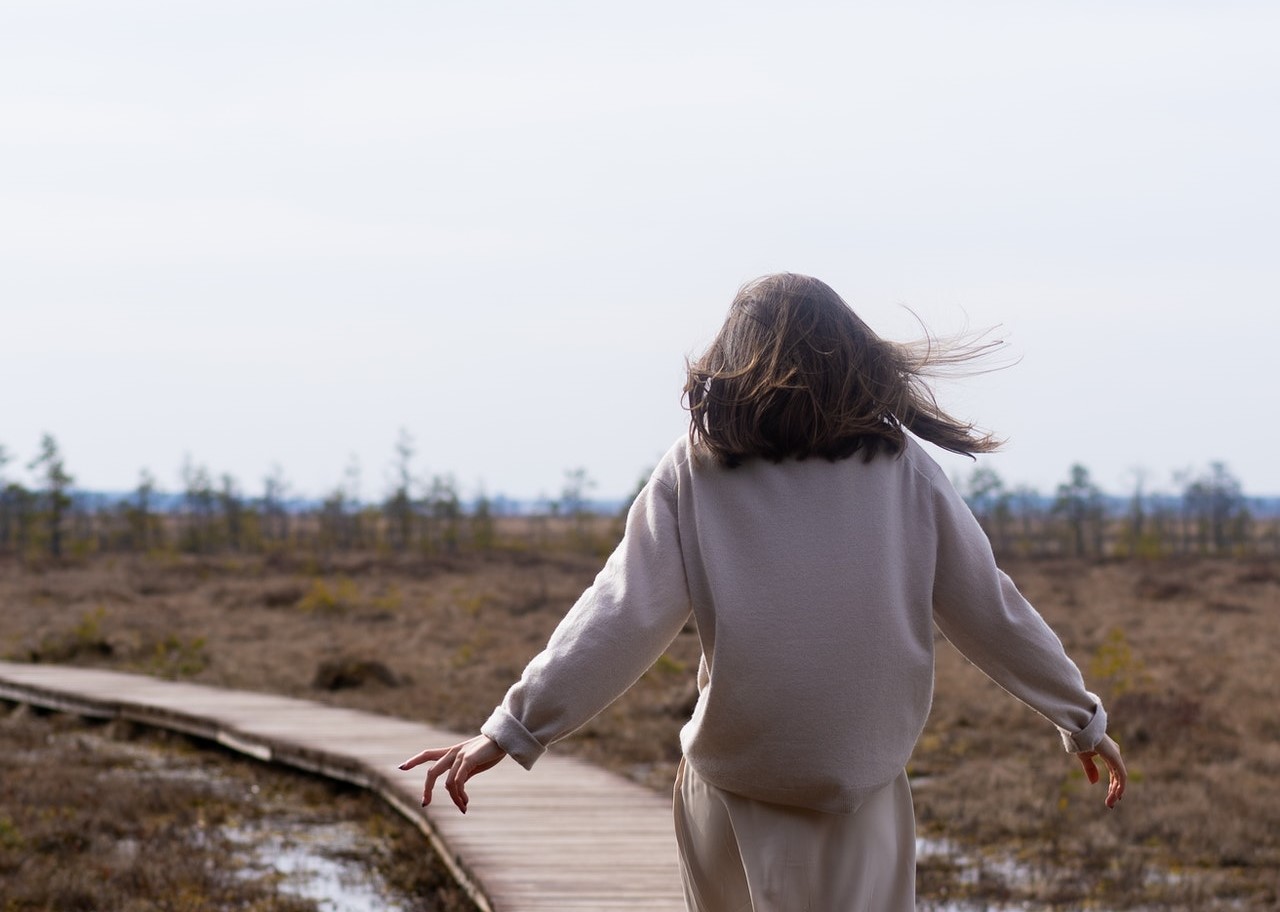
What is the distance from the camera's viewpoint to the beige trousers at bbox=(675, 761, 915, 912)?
2152 mm

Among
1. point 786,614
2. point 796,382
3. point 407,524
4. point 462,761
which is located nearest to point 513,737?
point 462,761

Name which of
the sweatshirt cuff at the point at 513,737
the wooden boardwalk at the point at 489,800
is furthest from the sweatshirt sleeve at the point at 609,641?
the wooden boardwalk at the point at 489,800

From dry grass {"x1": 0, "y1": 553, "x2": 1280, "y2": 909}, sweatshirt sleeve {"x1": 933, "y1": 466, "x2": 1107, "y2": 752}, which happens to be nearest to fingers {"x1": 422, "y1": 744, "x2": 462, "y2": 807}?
sweatshirt sleeve {"x1": 933, "y1": 466, "x2": 1107, "y2": 752}

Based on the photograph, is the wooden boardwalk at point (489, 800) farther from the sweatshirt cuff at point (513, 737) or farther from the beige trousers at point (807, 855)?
the sweatshirt cuff at point (513, 737)

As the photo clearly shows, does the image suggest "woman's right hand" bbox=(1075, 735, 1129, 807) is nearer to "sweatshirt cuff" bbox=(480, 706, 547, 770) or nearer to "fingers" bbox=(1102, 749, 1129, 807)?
"fingers" bbox=(1102, 749, 1129, 807)

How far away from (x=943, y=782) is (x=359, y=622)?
12.8 meters

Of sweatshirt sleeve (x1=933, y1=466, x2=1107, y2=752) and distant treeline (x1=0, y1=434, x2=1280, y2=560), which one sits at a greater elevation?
sweatshirt sleeve (x1=933, y1=466, x2=1107, y2=752)

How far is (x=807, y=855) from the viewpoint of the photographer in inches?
85.1

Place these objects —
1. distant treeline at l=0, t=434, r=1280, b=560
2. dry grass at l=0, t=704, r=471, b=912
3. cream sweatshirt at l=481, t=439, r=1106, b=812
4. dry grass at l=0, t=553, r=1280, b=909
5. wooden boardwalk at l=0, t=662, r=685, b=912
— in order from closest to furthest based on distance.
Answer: cream sweatshirt at l=481, t=439, r=1106, b=812
wooden boardwalk at l=0, t=662, r=685, b=912
dry grass at l=0, t=704, r=471, b=912
dry grass at l=0, t=553, r=1280, b=909
distant treeline at l=0, t=434, r=1280, b=560

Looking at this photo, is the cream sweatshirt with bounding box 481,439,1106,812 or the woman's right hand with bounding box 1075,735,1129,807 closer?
the cream sweatshirt with bounding box 481,439,1106,812

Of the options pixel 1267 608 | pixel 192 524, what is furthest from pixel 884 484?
pixel 192 524

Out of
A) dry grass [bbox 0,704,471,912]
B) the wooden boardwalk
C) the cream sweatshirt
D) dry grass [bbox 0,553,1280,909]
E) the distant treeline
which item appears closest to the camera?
the cream sweatshirt

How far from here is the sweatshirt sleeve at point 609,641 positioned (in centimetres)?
217

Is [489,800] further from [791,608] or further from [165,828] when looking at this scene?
[791,608]
